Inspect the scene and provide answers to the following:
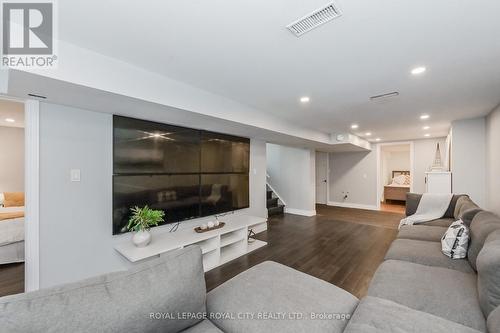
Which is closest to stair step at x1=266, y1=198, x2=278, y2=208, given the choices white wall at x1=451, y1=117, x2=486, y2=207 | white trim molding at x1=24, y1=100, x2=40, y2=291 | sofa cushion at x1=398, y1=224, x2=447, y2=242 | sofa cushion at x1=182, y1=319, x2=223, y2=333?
sofa cushion at x1=398, y1=224, x2=447, y2=242

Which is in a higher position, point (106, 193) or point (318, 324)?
point (106, 193)

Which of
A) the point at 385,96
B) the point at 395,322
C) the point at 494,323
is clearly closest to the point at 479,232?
the point at 494,323

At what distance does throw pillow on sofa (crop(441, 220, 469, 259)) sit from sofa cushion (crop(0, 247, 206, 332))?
230 centimetres

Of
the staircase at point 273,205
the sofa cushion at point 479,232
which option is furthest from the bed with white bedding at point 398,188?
the sofa cushion at point 479,232

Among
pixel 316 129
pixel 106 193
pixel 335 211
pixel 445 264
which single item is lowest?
pixel 335 211

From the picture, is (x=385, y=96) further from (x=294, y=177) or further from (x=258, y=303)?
(x=294, y=177)

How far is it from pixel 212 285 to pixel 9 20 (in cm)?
285

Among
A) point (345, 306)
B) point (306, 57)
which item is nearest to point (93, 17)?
point (306, 57)

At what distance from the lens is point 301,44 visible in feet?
5.52

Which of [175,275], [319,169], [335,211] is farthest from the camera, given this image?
[319,169]

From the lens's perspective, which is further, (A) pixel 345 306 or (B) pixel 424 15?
(B) pixel 424 15

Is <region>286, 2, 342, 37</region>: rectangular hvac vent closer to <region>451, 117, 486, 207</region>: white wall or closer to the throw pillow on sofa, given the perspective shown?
the throw pillow on sofa

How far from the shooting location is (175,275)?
106 centimetres

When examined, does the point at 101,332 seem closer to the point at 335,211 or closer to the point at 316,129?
the point at 316,129
